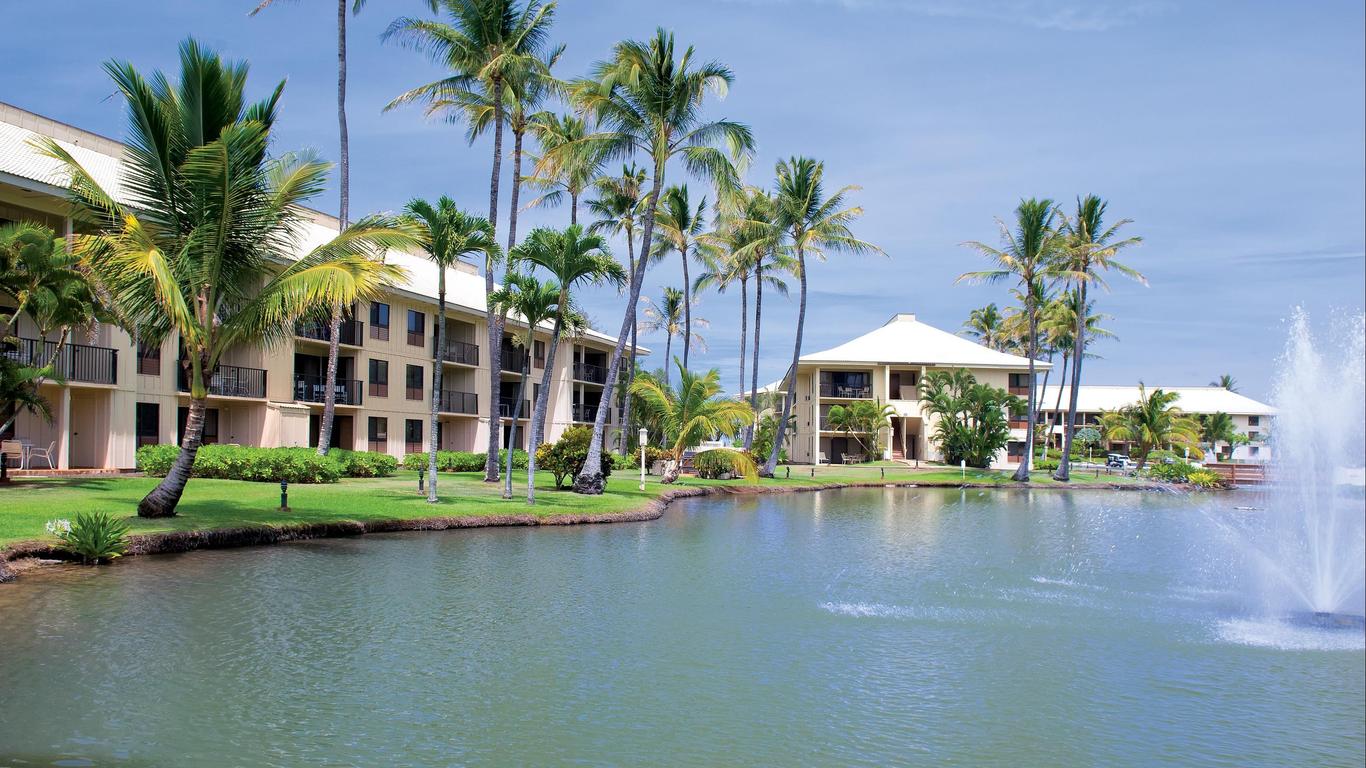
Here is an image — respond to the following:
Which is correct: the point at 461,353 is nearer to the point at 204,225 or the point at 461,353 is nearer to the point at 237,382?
the point at 237,382

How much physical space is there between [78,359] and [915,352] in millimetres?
52761

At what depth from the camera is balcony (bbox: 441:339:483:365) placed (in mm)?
46094

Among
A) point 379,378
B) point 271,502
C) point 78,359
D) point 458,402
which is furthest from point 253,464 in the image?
point 458,402

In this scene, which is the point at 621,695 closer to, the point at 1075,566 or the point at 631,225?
the point at 1075,566

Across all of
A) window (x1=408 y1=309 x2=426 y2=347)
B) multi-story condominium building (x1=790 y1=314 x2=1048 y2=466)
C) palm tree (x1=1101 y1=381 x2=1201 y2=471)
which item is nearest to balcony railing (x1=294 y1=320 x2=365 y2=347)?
window (x1=408 y1=309 x2=426 y2=347)

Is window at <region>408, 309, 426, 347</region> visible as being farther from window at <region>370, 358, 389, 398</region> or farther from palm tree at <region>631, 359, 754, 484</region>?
palm tree at <region>631, 359, 754, 484</region>

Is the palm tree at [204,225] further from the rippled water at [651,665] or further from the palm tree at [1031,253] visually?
the palm tree at [1031,253]

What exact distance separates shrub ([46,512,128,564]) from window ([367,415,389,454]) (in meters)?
26.3

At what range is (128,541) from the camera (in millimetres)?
15953

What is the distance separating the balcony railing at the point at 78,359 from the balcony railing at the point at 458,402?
1878 cm

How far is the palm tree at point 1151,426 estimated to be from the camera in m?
58.8

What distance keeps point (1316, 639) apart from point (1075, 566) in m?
6.55

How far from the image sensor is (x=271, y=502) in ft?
72.0

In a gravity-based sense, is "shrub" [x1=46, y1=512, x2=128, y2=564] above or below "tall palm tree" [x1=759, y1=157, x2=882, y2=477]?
below
